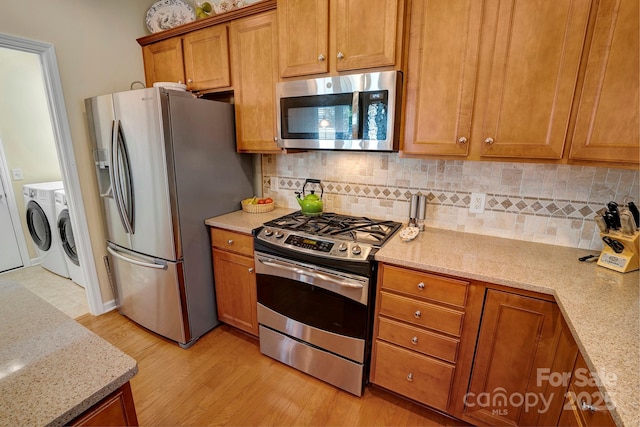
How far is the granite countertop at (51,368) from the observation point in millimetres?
636

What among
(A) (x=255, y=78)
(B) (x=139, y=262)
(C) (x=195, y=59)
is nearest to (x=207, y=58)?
(C) (x=195, y=59)

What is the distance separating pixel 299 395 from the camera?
1.82 m

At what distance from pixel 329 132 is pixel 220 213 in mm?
1074

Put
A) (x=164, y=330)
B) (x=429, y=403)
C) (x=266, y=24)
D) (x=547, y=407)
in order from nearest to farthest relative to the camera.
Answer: (x=547, y=407) < (x=429, y=403) < (x=266, y=24) < (x=164, y=330)

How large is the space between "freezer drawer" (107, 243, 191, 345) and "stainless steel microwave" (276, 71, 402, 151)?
123cm

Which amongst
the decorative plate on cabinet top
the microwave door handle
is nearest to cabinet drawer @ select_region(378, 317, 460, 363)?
the microwave door handle

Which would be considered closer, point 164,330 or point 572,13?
point 572,13

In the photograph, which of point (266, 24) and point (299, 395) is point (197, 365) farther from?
point (266, 24)

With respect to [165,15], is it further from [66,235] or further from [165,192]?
[66,235]

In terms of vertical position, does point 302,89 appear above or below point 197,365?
above

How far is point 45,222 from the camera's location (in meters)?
3.23

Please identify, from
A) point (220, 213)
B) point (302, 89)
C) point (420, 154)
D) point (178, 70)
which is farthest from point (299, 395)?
point (178, 70)

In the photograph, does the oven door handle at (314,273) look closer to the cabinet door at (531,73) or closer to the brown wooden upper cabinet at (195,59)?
the cabinet door at (531,73)

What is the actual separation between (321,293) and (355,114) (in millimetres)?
1016
